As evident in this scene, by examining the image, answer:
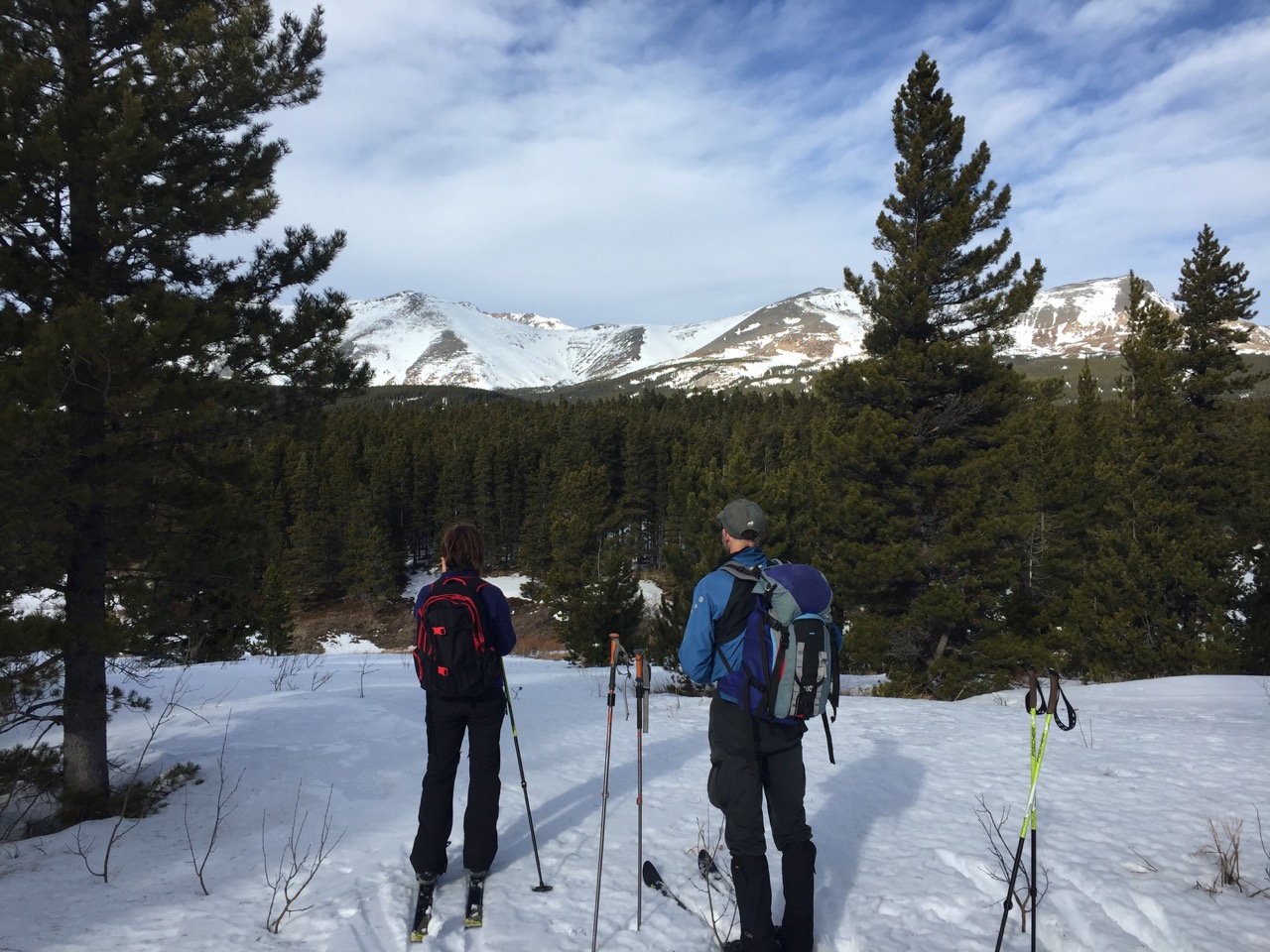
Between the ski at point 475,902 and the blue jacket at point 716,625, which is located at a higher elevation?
the blue jacket at point 716,625

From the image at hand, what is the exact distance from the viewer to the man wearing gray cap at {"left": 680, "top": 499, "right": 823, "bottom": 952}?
136 inches

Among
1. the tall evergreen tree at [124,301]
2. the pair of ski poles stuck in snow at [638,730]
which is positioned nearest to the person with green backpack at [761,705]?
the pair of ski poles stuck in snow at [638,730]

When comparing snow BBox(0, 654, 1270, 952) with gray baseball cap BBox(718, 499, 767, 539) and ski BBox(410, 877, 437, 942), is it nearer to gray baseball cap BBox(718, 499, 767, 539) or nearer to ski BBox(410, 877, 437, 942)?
ski BBox(410, 877, 437, 942)

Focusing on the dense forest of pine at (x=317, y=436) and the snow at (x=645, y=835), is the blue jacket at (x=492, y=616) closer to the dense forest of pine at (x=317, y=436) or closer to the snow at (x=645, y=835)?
the snow at (x=645, y=835)

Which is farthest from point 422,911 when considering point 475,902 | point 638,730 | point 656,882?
point 638,730

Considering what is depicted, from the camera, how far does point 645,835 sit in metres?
5.11

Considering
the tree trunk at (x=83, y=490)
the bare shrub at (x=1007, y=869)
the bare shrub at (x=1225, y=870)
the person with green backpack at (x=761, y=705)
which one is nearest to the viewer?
the person with green backpack at (x=761, y=705)

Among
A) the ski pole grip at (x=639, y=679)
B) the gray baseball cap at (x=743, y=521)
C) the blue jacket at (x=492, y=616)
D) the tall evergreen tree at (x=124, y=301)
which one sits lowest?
the ski pole grip at (x=639, y=679)

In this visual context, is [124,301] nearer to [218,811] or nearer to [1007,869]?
[218,811]

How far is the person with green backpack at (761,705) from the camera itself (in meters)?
3.45

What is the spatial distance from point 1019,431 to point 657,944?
1512cm

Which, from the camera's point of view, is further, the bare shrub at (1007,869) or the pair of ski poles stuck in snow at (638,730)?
the bare shrub at (1007,869)

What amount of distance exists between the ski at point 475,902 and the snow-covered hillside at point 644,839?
73 mm

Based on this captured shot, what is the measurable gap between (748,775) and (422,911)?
1.97 meters
